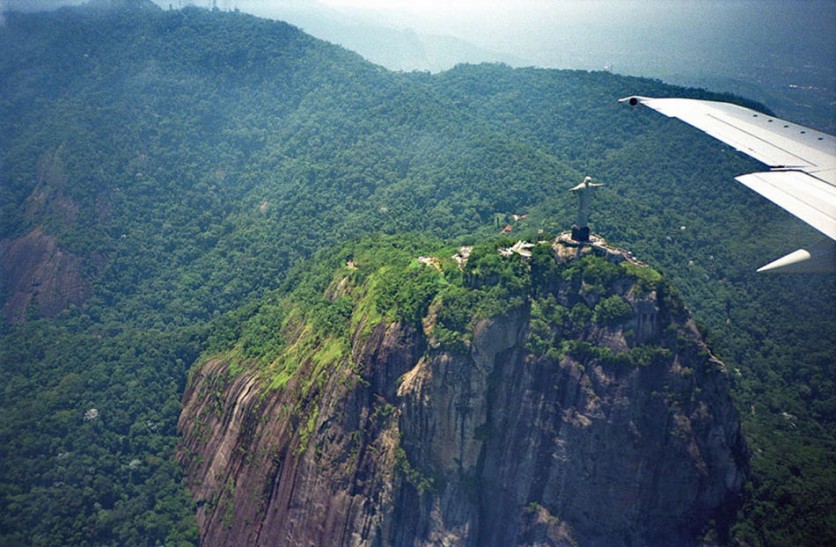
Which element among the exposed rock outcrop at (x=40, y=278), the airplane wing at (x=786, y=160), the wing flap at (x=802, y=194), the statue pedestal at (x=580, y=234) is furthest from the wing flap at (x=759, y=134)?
the exposed rock outcrop at (x=40, y=278)

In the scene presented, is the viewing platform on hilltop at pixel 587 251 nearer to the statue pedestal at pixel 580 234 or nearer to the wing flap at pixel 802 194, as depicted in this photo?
the statue pedestal at pixel 580 234

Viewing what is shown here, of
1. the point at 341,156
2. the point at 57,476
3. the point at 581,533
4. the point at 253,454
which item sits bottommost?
the point at 57,476

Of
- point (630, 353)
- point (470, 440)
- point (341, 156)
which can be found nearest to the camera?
point (630, 353)

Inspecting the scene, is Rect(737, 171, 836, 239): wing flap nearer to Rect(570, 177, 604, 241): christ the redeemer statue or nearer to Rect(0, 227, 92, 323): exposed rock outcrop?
Rect(570, 177, 604, 241): christ the redeemer statue

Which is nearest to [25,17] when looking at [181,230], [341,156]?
[181,230]

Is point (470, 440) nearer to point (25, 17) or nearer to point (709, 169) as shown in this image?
point (709, 169)

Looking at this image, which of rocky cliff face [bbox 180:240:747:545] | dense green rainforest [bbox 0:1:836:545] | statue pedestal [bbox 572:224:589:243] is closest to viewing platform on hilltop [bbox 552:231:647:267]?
statue pedestal [bbox 572:224:589:243]
